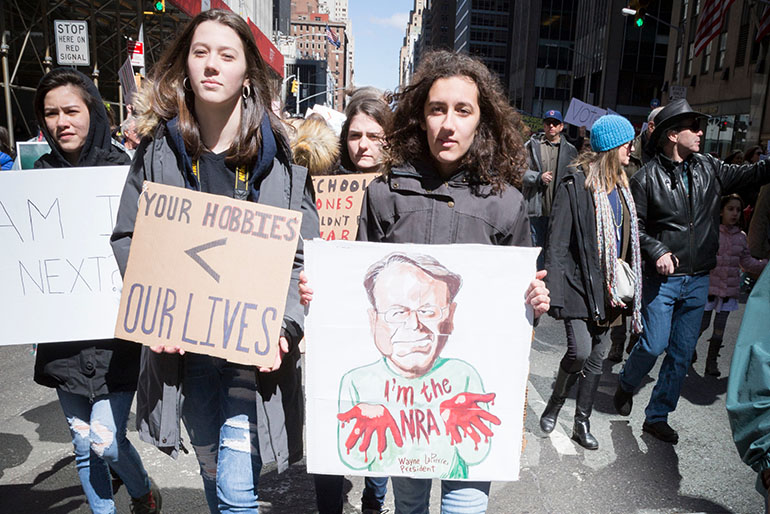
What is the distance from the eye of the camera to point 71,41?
9125 mm

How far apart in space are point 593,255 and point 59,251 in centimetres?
300

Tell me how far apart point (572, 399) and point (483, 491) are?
280cm

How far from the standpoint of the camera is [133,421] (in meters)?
3.93

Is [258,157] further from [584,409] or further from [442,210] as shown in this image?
[584,409]

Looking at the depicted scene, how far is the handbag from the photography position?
367 cm

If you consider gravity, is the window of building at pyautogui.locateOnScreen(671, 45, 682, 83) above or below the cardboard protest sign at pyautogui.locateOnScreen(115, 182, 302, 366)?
above

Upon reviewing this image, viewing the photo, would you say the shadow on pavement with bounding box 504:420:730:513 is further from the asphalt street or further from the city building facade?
the city building facade

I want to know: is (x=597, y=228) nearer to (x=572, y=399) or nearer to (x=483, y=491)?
(x=572, y=399)

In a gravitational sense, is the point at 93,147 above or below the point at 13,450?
above

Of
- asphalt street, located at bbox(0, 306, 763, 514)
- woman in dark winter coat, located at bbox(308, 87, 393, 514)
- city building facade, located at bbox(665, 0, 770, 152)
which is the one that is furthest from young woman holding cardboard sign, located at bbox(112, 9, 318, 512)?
city building facade, located at bbox(665, 0, 770, 152)

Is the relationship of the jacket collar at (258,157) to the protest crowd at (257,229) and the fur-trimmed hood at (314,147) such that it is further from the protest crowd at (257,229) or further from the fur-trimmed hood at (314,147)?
the fur-trimmed hood at (314,147)

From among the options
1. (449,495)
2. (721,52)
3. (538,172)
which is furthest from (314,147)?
(721,52)

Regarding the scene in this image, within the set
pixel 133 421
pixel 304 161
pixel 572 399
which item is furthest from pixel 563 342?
pixel 133 421

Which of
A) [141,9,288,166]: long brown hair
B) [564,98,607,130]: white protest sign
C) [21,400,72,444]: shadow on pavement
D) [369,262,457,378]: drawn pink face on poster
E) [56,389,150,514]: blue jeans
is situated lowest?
[21,400,72,444]: shadow on pavement
